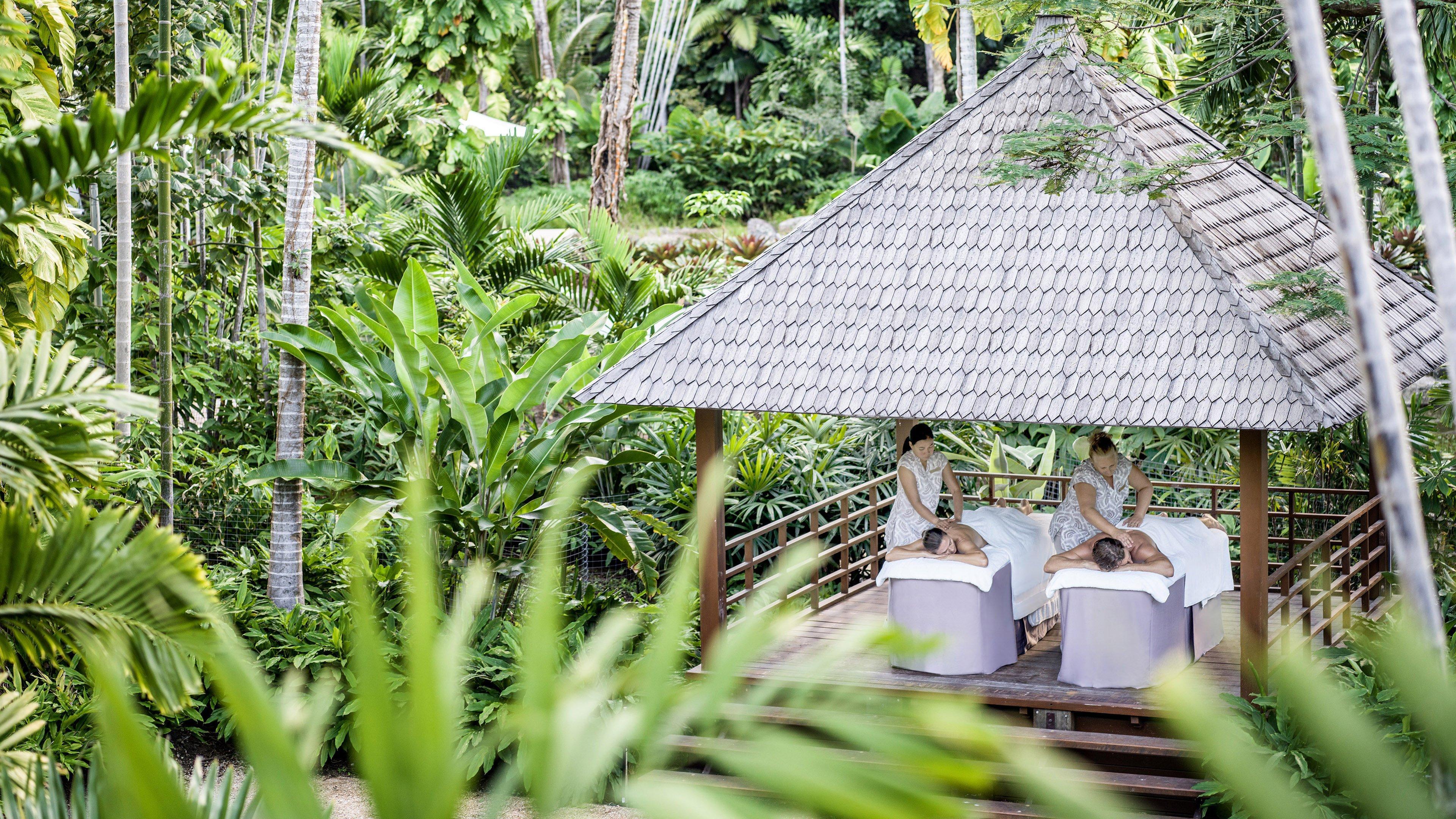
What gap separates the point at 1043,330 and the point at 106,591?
4631mm

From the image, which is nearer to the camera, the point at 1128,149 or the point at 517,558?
the point at 1128,149

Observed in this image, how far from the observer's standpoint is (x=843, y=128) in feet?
91.6

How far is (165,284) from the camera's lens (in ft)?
25.1

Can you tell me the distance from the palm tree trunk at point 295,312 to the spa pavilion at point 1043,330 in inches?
101

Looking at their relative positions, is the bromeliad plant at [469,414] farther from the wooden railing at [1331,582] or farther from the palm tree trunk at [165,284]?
the wooden railing at [1331,582]

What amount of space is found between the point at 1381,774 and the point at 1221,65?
7.71 meters

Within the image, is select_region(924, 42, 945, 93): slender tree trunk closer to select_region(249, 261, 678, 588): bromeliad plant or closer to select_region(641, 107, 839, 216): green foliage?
select_region(641, 107, 839, 216): green foliage

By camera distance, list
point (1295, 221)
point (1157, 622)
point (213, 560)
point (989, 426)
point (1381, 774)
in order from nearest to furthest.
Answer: point (1381, 774)
point (1157, 622)
point (1295, 221)
point (213, 560)
point (989, 426)

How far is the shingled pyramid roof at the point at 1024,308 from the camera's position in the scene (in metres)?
6.34

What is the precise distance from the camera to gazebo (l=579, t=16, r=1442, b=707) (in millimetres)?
6316

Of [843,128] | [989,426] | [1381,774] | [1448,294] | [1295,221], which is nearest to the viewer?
[1381,774]

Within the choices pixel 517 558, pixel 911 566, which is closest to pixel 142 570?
pixel 911 566

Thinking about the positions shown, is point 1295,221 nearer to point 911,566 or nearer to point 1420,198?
point 911,566

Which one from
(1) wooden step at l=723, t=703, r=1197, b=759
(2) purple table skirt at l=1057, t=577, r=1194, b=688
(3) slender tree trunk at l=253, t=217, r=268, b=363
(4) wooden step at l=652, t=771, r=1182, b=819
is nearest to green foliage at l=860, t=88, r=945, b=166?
(3) slender tree trunk at l=253, t=217, r=268, b=363
